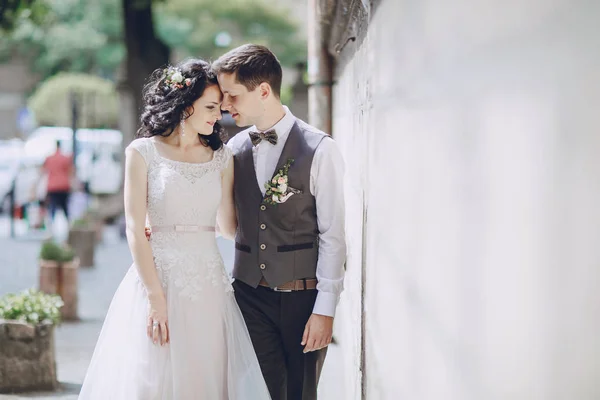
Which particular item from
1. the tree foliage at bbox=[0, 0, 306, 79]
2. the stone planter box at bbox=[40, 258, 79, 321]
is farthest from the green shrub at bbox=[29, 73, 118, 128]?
the stone planter box at bbox=[40, 258, 79, 321]

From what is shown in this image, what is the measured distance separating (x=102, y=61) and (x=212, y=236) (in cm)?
4350

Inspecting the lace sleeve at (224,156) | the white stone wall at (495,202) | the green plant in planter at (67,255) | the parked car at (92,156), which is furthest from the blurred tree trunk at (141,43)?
the white stone wall at (495,202)

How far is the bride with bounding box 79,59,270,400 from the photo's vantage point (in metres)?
3.70

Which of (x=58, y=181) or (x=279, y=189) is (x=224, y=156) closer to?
(x=279, y=189)

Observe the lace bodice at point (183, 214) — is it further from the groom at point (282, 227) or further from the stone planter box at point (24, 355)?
the stone planter box at point (24, 355)

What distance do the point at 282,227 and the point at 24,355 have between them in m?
3.06

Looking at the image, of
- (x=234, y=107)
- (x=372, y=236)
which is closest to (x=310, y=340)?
(x=372, y=236)

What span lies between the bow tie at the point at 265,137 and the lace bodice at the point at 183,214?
195mm

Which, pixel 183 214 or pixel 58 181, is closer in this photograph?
pixel 183 214

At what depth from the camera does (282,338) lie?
3789 mm

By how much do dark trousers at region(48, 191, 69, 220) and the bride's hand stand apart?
13.8 m

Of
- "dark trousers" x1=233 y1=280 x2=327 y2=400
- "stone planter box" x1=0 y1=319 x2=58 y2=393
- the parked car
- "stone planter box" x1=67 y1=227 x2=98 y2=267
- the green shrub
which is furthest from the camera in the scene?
the green shrub

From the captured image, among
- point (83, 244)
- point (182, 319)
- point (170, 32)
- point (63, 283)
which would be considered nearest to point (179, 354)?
point (182, 319)

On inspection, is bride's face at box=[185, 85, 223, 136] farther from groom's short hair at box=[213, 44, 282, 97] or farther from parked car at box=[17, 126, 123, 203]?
parked car at box=[17, 126, 123, 203]
